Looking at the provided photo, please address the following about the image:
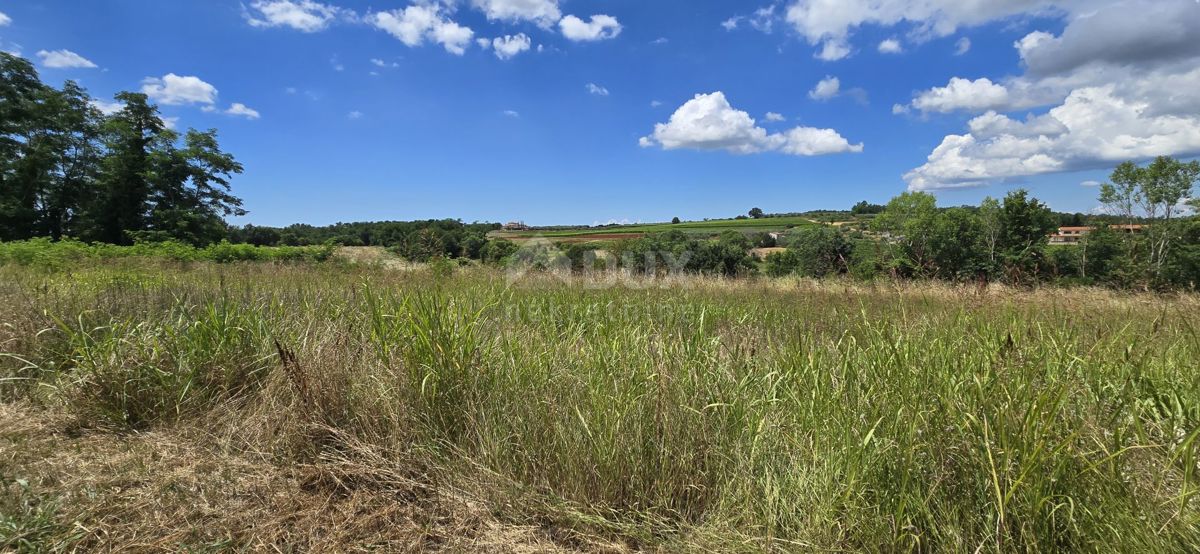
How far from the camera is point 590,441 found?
1.96 meters

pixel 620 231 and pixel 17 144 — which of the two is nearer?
pixel 17 144

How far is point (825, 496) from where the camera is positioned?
5.13 feet

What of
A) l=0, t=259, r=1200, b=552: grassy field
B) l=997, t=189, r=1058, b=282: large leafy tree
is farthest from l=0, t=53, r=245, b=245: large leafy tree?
l=997, t=189, r=1058, b=282: large leafy tree

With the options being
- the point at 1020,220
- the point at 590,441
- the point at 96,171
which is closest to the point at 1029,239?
the point at 1020,220

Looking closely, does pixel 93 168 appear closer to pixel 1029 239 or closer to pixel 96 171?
pixel 96 171

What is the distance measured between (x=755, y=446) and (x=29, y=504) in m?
2.76

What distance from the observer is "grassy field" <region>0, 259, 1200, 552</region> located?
1466 mm

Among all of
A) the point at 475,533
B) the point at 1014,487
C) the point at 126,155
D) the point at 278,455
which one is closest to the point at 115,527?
the point at 278,455

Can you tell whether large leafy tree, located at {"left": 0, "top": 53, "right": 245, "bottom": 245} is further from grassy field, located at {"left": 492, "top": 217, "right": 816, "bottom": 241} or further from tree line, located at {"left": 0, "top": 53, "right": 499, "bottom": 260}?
grassy field, located at {"left": 492, "top": 217, "right": 816, "bottom": 241}

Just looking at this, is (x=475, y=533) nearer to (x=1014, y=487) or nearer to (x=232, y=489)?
(x=232, y=489)

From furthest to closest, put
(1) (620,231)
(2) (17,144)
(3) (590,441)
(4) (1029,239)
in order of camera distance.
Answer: (1) (620,231) < (4) (1029,239) < (2) (17,144) < (3) (590,441)

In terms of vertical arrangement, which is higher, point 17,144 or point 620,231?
point 17,144

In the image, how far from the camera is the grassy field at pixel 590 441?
147cm

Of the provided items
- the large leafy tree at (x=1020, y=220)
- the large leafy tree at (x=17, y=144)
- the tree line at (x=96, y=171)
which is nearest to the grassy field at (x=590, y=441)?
the tree line at (x=96, y=171)
